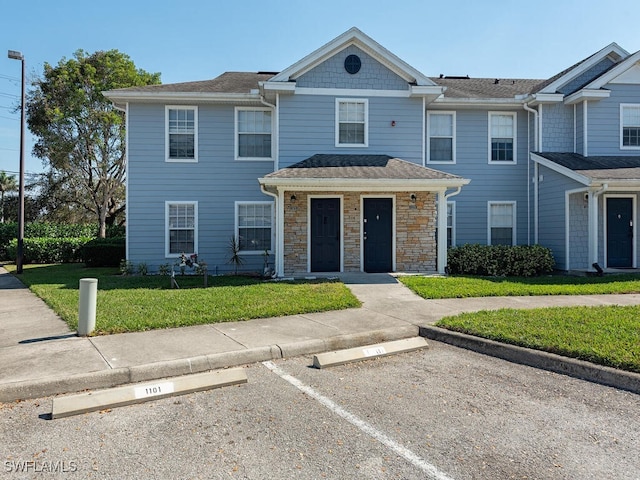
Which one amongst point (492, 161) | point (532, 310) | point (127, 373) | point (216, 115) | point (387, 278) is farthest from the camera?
point (492, 161)

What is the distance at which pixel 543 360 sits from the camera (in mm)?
5469

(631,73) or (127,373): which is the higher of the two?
(631,73)

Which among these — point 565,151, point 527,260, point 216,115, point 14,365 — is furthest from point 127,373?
point 565,151

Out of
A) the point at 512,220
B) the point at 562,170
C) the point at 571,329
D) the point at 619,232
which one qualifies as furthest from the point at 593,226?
the point at 571,329

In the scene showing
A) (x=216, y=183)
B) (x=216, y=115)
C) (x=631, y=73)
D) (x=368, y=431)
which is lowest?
(x=368, y=431)

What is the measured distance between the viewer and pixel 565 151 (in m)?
15.3

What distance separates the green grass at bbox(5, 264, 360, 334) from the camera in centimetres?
732

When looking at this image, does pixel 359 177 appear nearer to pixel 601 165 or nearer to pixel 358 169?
pixel 358 169

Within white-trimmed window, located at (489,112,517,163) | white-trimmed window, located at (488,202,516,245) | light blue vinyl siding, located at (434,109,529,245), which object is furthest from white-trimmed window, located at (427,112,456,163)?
white-trimmed window, located at (488,202,516,245)

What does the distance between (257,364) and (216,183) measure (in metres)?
10.0

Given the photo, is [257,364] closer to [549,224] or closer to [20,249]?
[549,224]

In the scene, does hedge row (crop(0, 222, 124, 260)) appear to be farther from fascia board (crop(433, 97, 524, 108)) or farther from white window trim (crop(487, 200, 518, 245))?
white window trim (crop(487, 200, 518, 245))

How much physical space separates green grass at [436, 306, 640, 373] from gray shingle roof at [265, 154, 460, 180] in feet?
17.8

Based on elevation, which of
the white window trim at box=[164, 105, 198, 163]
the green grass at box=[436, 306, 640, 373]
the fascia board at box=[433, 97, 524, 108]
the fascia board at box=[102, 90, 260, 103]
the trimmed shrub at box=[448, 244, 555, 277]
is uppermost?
the fascia board at box=[433, 97, 524, 108]
